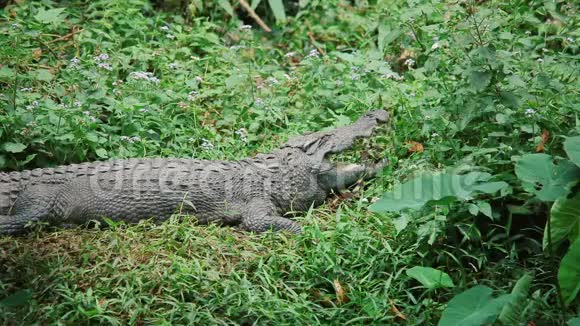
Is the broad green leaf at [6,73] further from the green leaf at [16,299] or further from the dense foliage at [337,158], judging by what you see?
the green leaf at [16,299]

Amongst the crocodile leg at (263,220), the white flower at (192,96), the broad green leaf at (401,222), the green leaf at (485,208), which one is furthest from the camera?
the white flower at (192,96)

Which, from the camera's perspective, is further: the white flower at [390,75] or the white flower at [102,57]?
the white flower at [390,75]

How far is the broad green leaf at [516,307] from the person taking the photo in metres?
4.00

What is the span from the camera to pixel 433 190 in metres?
4.28

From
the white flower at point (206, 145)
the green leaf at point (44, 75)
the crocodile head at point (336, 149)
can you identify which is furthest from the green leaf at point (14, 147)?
the crocodile head at point (336, 149)

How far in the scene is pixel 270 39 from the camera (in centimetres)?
828

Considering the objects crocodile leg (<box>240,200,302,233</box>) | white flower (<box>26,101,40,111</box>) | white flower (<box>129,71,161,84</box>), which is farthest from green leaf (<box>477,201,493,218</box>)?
white flower (<box>26,101,40,111</box>)

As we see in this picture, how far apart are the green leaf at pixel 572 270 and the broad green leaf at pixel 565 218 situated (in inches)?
11.2

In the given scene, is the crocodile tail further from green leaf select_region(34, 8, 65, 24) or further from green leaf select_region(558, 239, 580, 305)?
green leaf select_region(558, 239, 580, 305)

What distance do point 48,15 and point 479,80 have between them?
13.1 feet

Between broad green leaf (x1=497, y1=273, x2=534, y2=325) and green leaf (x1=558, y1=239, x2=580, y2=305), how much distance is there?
24 cm

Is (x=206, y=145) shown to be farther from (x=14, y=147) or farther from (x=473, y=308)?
(x=473, y=308)

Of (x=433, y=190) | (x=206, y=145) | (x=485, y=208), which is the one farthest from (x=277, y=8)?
(x=433, y=190)

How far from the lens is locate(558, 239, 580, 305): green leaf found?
424cm
